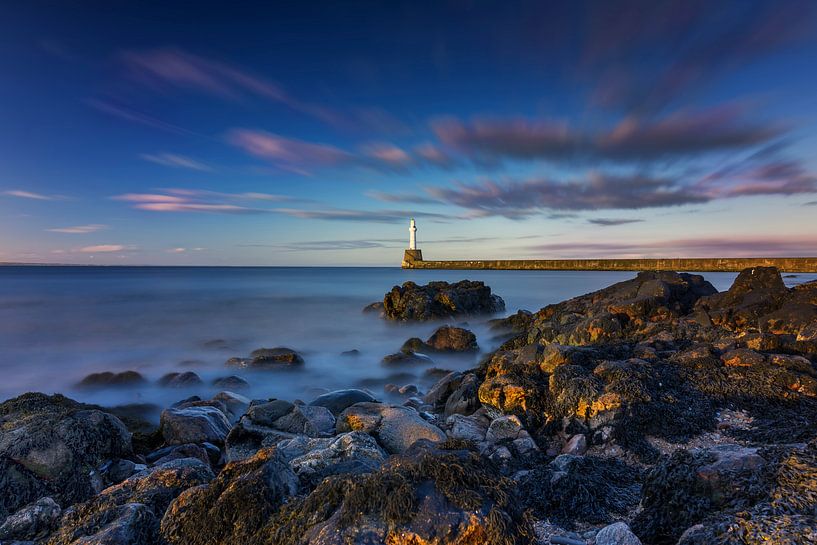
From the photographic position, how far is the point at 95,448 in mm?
5207

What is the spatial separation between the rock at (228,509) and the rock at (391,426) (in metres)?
2.75

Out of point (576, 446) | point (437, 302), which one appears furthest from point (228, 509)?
point (437, 302)

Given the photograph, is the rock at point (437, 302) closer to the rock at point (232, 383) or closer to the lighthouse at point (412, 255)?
the rock at point (232, 383)

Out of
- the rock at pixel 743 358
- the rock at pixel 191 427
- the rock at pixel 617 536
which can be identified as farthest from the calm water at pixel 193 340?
the rock at pixel 617 536

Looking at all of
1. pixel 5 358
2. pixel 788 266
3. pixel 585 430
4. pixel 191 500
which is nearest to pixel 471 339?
pixel 585 430

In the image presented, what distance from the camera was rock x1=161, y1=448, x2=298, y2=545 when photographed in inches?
118

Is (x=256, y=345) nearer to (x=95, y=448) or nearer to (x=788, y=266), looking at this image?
(x=95, y=448)

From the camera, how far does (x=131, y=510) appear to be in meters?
3.28

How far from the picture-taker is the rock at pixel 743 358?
22.4ft

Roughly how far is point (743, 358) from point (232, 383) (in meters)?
11.7

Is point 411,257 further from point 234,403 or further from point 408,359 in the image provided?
point 234,403

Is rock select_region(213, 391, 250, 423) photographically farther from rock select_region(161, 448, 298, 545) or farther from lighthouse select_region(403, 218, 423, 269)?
lighthouse select_region(403, 218, 423, 269)

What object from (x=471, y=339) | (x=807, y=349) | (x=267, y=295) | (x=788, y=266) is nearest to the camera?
(x=807, y=349)

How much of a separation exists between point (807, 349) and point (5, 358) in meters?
23.8
